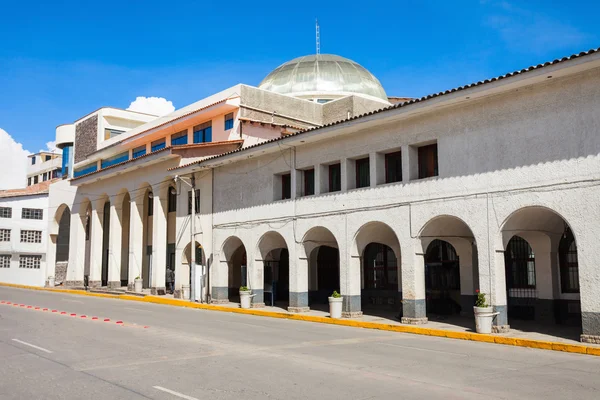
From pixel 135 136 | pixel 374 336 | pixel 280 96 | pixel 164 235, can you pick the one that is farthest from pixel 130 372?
pixel 135 136

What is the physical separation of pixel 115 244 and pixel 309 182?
63.2 ft

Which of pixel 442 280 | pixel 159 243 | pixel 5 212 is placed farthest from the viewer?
pixel 5 212

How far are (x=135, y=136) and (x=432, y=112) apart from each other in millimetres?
25692

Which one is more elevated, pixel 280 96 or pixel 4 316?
pixel 280 96

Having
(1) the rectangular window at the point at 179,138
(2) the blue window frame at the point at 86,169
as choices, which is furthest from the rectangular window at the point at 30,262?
(1) the rectangular window at the point at 179,138

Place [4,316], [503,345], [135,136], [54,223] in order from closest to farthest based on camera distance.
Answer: [503,345], [4,316], [135,136], [54,223]

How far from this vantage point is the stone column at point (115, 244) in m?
38.0

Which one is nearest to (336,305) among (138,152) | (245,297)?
(245,297)

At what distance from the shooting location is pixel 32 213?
58500 millimetres

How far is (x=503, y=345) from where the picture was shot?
14789mm

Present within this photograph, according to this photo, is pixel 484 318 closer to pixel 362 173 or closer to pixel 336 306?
pixel 336 306

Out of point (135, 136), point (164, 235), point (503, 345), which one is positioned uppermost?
point (135, 136)

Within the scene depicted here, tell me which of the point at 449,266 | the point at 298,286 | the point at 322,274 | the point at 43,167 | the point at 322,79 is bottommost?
the point at 298,286

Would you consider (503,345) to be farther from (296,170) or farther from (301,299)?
(296,170)
